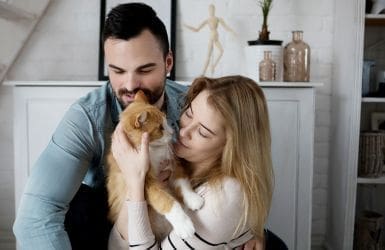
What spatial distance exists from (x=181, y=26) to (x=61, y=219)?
161 cm

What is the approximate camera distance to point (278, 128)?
6.97 ft

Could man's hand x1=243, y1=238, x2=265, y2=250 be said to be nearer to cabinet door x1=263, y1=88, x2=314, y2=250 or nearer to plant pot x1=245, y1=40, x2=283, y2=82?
cabinet door x1=263, y1=88, x2=314, y2=250

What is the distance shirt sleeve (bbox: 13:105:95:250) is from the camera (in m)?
1.19

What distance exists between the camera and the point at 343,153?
2.39m

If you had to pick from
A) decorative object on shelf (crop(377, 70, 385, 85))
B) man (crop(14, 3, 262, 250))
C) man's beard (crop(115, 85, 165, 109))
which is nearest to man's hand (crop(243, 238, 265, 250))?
man (crop(14, 3, 262, 250))

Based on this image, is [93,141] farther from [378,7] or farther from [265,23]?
[378,7]

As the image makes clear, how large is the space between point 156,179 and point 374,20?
5.83ft

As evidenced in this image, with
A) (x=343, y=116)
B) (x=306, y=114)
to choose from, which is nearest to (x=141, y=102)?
(x=306, y=114)

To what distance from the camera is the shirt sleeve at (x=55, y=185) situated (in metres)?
1.19

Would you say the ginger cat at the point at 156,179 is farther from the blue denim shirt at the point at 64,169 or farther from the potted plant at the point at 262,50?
the potted plant at the point at 262,50

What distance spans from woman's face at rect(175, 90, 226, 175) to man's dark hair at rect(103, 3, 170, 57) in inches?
14.2

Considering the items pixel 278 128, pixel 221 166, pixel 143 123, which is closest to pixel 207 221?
pixel 221 166

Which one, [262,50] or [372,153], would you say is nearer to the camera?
[262,50]

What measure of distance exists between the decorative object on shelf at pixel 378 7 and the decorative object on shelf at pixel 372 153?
697 mm
